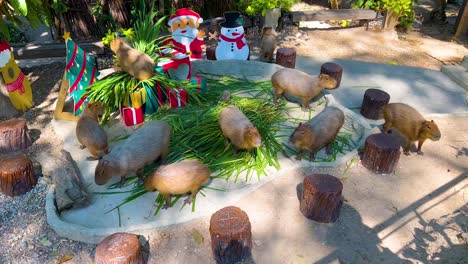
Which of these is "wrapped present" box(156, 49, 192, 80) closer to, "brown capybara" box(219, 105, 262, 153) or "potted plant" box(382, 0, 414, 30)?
"brown capybara" box(219, 105, 262, 153)

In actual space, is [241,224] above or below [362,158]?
above

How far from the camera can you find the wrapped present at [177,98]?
208 inches

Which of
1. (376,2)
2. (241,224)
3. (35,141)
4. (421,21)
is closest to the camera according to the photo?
(241,224)

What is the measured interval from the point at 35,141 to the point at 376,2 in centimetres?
873

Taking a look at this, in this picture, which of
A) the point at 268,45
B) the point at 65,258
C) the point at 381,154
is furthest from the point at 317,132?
the point at 268,45

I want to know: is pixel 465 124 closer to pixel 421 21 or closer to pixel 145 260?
pixel 145 260

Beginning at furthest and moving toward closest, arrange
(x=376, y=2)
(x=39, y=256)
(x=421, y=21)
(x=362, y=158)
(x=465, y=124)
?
(x=421, y=21) → (x=376, y=2) → (x=465, y=124) → (x=362, y=158) → (x=39, y=256)

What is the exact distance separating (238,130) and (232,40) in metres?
2.72

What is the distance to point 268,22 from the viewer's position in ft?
29.1

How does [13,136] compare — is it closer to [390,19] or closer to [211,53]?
[211,53]

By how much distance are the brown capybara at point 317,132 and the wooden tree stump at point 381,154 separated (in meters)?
0.44

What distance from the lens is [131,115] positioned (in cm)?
502

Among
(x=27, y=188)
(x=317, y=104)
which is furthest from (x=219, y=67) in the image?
(x=27, y=188)

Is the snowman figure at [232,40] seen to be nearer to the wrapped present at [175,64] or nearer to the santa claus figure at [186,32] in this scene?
the santa claus figure at [186,32]
